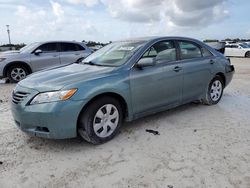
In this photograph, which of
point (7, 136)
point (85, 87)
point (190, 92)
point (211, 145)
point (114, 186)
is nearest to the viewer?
point (114, 186)

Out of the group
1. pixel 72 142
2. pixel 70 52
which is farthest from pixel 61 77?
pixel 70 52

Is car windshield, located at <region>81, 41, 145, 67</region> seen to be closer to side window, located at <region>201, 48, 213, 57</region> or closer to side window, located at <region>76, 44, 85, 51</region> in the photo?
side window, located at <region>201, 48, 213, 57</region>

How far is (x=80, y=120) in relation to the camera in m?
3.52

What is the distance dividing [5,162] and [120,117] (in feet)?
5.33

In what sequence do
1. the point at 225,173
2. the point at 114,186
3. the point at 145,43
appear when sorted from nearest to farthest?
the point at 114,186
the point at 225,173
the point at 145,43

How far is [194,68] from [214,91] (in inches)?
38.7

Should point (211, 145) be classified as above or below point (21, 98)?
below

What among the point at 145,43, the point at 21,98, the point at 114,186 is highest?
the point at 145,43

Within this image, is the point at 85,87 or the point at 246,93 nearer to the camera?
the point at 85,87

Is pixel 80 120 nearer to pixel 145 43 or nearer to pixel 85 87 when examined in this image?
pixel 85 87

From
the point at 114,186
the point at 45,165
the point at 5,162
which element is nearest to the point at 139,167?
the point at 114,186

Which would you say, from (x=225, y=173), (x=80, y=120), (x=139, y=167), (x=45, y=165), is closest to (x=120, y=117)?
(x=80, y=120)

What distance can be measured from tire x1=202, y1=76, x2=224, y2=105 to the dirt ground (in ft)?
2.81

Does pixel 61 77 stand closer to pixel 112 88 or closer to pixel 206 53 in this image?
pixel 112 88
